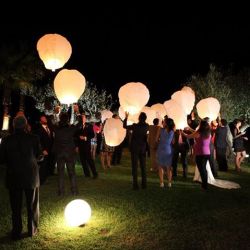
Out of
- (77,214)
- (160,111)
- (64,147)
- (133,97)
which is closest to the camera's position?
(77,214)

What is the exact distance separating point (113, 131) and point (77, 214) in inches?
218

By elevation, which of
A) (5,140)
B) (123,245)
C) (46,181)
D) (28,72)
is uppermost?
(28,72)

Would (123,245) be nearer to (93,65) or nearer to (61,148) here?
(61,148)

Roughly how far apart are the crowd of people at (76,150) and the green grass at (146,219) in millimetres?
433

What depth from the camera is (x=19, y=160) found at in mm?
6008

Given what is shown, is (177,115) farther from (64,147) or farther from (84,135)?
(64,147)

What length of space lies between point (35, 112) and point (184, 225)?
3886cm

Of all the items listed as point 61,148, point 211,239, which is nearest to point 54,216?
point 61,148

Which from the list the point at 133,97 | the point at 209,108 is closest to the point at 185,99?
the point at 209,108

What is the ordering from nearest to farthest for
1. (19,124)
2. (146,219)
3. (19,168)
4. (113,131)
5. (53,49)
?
(19,168) < (19,124) < (146,219) < (53,49) < (113,131)

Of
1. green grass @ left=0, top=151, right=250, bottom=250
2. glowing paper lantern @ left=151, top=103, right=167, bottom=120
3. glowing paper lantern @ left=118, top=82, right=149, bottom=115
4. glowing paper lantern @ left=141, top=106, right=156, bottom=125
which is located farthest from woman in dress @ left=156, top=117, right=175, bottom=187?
glowing paper lantern @ left=151, top=103, right=167, bottom=120

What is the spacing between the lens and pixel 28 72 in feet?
76.5

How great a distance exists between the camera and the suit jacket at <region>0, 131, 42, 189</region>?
235 inches

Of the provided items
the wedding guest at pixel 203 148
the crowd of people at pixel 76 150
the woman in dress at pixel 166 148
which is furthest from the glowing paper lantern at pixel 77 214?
the wedding guest at pixel 203 148
